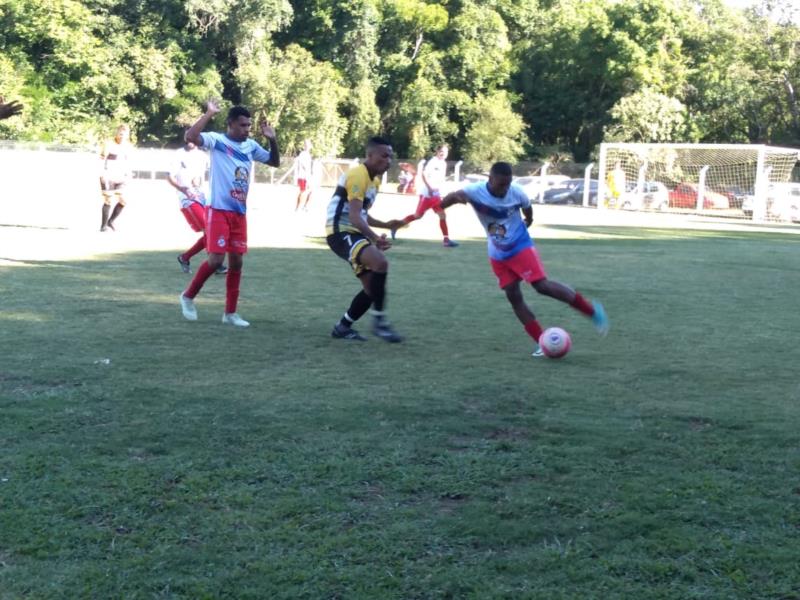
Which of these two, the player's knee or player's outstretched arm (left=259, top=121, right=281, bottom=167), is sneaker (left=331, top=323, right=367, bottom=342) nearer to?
the player's knee

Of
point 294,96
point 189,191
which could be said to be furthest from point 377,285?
point 294,96

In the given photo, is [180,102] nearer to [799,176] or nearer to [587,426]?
[799,176]

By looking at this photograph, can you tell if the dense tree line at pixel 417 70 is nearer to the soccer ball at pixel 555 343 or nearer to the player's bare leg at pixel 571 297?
the player's bare leg at pixel 571 297

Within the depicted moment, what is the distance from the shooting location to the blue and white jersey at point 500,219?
8.05m

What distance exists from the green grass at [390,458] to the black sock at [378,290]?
1.22 feet

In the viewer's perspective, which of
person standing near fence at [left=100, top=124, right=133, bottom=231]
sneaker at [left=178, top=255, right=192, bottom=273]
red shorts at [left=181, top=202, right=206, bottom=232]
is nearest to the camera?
sneaker at [left=178, top=255, right=192, bottom=273]

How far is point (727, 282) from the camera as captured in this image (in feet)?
44.6

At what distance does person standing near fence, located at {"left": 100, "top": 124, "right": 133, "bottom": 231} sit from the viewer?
16.5 meters

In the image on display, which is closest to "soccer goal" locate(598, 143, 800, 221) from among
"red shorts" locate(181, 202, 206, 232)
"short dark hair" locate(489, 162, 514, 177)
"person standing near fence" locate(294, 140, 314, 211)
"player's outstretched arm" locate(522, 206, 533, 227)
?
"person standing near fence" locate(294, 140, 314, 211)

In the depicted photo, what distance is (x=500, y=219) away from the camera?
8.08 m

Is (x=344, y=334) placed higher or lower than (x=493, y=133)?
lower

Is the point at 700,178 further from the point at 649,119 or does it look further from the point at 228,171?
the point at 228,171

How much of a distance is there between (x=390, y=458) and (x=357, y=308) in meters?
3.50

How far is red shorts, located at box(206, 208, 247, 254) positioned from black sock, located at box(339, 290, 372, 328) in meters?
1.17
